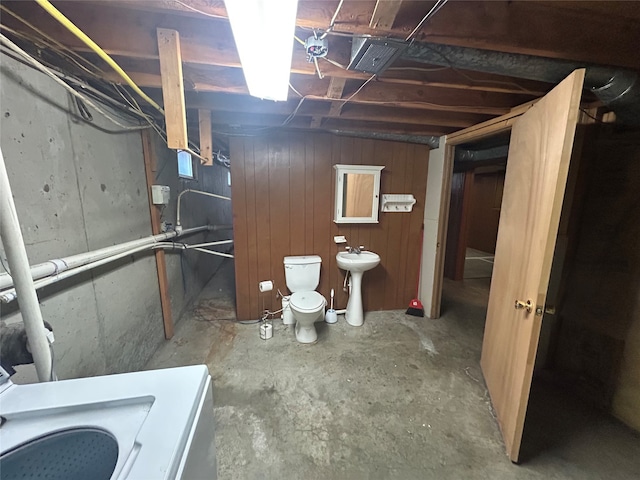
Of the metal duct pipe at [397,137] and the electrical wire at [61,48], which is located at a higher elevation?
the electrical wire at [61,48]

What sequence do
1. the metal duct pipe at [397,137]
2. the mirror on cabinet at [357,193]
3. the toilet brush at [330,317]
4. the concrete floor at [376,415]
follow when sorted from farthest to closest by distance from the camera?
1. the toilet brush at [330,317]
2. the mirror on cabinet at [357,193]
3. the metal duct pipe at [397,137]
4. the concrete floor at [376,415]

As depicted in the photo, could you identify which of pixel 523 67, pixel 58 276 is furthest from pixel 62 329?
pixel 523 67

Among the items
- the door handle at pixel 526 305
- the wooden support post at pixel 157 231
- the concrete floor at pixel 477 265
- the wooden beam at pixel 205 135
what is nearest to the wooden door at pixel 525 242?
the door handle at pixel 526 305

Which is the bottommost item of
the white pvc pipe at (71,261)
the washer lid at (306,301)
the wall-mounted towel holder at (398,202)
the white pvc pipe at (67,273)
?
the washer lid at (306,301)

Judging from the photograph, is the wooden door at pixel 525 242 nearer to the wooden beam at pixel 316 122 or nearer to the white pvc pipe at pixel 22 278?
the wooden beam at pixel 316 122

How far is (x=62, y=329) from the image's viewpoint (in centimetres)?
126

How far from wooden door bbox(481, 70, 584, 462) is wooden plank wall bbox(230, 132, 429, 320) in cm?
118

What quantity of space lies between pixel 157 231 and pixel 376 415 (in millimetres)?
2232

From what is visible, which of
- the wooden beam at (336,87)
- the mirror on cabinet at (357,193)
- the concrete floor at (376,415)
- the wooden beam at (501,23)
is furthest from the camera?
the mirror on cabinet at (357,193)

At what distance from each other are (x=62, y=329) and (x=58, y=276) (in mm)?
300

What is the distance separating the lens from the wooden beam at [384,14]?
93cm

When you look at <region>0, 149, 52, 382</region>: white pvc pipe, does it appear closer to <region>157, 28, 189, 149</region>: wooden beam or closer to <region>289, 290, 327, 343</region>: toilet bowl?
<region>157, 28, 189, 149</region>: wooden beam

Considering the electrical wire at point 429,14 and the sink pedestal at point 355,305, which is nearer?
the electrical wire at point 429,14

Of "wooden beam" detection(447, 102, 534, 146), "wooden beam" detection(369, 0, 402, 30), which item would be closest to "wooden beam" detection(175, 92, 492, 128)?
"wooden beam" detection(447, 102, 534, 146)
